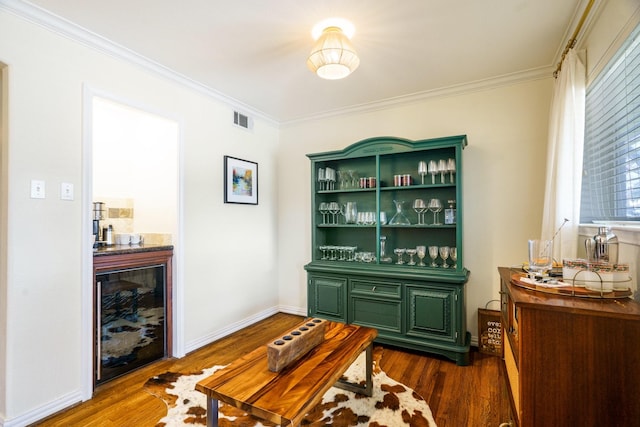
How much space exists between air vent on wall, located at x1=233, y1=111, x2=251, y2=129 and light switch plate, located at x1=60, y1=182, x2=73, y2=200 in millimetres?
1759

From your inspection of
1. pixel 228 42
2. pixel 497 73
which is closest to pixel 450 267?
pixel 497 73

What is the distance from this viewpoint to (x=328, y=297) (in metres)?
3.26

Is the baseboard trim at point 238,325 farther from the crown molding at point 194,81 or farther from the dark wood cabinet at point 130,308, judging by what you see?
the crown molding at point 194,81

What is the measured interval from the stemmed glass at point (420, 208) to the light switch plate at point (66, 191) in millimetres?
2783

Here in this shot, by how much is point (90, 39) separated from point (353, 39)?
1.86 m

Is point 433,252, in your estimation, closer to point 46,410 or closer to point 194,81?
point 194,81

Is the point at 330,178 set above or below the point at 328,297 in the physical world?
above

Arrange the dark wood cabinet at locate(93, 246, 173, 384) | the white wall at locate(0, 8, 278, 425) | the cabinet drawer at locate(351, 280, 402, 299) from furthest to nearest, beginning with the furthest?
1. the cabinet drawer at locate(351, 280, 402, 299)
2. the dark wood cabinet at locate(93, 246, 173, 384)
3. the white wall at locate(0, 8, 278, 425)

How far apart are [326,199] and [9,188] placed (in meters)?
2.68

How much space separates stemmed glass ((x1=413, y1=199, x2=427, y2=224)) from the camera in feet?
9.98

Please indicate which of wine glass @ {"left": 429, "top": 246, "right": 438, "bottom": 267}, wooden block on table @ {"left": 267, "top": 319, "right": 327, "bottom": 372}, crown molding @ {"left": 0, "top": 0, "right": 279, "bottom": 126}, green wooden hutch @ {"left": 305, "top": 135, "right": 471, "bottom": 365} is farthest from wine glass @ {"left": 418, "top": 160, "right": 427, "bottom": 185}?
crown molding @ {"left": 0, "top": 0, "right": 279, "bottom": 126}

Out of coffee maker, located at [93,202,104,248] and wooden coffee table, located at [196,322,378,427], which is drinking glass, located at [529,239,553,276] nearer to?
wooden coffee table, located at [196,322,378,427]

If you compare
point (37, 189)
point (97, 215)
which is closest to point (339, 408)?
point (37, 189)

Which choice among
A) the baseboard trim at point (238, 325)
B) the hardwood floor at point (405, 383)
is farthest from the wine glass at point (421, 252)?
the baseboard trim at point (238, 325)
